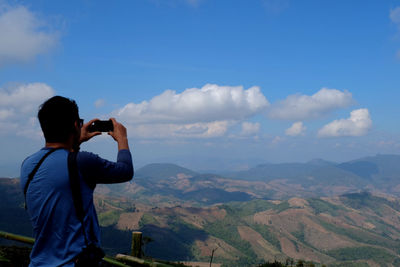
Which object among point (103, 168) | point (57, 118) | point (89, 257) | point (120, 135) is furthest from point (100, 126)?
point (89, 257)

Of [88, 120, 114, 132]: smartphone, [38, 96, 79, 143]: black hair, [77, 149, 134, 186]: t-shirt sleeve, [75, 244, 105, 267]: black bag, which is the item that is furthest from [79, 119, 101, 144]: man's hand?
[75, 244, 105, 267]: black bag

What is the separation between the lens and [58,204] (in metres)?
2.78

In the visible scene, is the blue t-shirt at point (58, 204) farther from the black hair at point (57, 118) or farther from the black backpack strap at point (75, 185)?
the black hair at point (57, 118)

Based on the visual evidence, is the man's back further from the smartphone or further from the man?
the smartphone

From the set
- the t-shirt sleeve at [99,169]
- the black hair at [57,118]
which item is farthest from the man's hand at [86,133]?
the t-shirt sleeve at [99,169]

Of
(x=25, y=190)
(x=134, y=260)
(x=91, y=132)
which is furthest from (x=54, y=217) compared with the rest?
(x=134, y=260)

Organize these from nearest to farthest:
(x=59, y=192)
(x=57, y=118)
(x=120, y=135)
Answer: (x=59, y=192) → (x=57, y=118) → (x=120, y=135)

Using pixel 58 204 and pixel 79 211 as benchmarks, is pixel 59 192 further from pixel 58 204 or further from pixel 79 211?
pixel 79 211

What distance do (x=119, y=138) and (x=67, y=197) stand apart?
85 centimetres

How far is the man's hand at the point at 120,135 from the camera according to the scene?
3.34m

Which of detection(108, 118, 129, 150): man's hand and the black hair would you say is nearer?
the black hair

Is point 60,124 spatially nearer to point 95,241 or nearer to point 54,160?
point 54,160

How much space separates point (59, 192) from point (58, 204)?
4.5 inches

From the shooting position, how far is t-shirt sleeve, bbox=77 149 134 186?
280 cm
